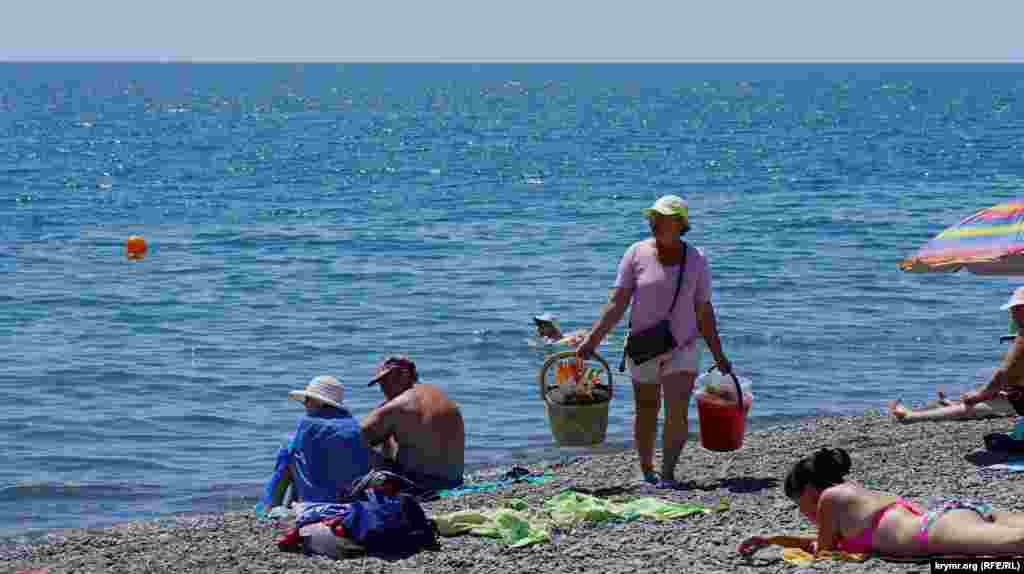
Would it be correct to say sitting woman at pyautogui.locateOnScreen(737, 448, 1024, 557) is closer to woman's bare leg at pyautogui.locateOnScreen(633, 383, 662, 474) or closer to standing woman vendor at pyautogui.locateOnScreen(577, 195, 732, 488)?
standing woman vendor at pyautogui.locateOnScreen(577, 195, 732, 488)

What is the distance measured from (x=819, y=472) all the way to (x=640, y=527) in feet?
4.40

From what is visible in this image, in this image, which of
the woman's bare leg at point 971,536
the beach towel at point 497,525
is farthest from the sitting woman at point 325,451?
the woman's bare leg at point 971,536

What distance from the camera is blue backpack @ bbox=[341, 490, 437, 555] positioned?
8.00 meters

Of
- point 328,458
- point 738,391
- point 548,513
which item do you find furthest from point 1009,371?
point 328,458

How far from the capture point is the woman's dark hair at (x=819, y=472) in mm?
7203

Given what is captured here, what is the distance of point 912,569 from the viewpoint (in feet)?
21.9

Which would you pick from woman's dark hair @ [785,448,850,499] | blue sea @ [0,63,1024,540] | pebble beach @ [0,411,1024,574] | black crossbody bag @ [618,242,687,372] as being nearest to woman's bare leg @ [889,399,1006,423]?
pebble beach @ [0,411,1024,574]

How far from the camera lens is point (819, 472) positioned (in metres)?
7.20

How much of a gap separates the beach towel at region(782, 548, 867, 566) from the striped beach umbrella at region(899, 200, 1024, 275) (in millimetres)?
4238

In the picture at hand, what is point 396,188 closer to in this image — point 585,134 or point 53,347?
point 53,347

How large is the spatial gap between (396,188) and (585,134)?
33.7 m

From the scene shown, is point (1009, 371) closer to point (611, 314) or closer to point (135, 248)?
point (611, 314)

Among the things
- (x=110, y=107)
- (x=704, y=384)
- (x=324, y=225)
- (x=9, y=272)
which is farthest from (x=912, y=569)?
(x=110, y=107)

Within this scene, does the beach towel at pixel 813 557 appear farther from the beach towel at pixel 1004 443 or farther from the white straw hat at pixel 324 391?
the white straw hat at pixel 324 391
